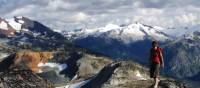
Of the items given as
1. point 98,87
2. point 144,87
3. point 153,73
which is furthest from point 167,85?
point 98,87

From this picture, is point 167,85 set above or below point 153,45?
below

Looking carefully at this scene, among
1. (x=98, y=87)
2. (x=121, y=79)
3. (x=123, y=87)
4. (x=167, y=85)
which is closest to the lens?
(x=167, y=85)

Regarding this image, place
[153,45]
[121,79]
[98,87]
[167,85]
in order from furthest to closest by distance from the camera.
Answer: [121,79] → [98,87] → [167,85] → [153,45]

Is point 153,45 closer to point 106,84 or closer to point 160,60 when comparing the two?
point 160,60

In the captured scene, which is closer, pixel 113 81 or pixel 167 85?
pixel 167 85

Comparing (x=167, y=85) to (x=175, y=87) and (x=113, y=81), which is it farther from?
(x=113, y=81)

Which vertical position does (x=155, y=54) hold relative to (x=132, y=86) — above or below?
above

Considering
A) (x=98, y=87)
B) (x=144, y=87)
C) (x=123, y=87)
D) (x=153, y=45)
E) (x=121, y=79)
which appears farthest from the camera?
(x=121, y=79)

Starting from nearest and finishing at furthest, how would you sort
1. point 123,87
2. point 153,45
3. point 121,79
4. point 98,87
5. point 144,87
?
point 153,45
point 144,87
point 123,87
point 98,87
point 121,79

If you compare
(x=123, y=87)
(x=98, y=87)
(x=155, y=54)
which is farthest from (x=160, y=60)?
(x=98, y=87)
